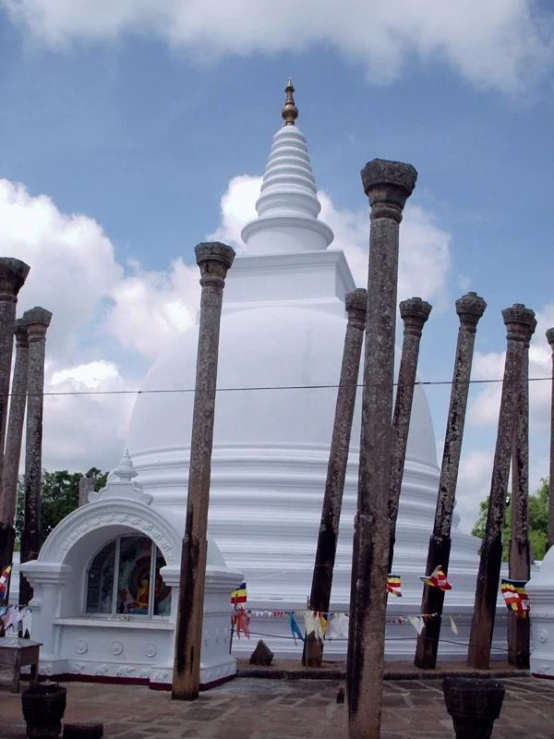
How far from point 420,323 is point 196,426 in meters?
5.74

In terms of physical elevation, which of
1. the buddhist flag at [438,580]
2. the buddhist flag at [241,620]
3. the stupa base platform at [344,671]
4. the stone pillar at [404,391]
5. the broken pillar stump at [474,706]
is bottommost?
the stupa base platform at [344,671]

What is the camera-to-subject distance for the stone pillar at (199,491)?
35.8ft

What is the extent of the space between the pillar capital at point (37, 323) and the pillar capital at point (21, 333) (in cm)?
20

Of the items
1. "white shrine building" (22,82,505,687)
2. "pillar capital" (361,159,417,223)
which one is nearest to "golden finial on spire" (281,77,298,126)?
"white shrine building" (22,82,505,687)

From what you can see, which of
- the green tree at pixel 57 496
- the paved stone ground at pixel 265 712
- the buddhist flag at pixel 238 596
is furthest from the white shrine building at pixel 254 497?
the green tree at pixel 57 496

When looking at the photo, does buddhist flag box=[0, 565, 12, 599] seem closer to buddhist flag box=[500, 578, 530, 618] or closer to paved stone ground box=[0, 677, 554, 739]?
paved stone ground box=[0, 677, 554, 739]

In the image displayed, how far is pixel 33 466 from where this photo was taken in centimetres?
1538

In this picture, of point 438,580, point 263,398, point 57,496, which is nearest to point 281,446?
point 263,398

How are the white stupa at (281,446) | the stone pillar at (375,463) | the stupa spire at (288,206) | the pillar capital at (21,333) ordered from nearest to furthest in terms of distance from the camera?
the stone pillar at (375,463), the pillar capital at (21,333), the white stupa at (281,446), the stupa spire at (288,206)

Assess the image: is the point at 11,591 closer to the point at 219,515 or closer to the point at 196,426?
the point at 219,515

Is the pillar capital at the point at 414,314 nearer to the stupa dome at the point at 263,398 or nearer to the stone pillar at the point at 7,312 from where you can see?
the stupa dome at the point at 263,398

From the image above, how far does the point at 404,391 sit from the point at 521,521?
3448mm

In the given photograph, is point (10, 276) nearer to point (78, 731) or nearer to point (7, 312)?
point (7, 312)

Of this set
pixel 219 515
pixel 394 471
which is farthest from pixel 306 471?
pixel 394 471
